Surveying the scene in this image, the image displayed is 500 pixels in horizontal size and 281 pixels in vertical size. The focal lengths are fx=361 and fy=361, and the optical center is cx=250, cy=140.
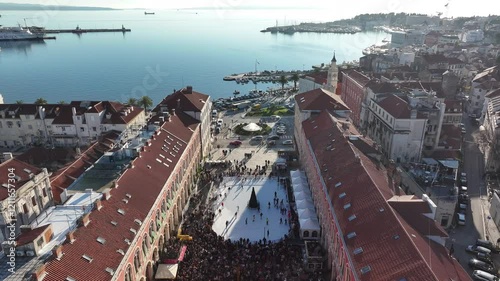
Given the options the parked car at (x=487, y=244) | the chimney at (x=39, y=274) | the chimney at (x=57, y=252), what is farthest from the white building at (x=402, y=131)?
the chimney at (x=39, y=274)

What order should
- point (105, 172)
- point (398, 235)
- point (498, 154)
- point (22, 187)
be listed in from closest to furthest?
1. point (398, 235)
2. point (22, 187)
3. point (105, 172)
4. point (498, 154)

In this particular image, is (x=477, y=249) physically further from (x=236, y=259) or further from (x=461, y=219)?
(x=236, y=259)

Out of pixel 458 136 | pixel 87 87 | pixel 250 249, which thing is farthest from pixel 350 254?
pixel 87 87

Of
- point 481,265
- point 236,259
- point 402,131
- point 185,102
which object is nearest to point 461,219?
point 481,265

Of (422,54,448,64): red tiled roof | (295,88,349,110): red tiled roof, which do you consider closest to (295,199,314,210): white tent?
(295,88,349,110): red tiled roof

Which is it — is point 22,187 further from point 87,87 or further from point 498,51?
point 498,51

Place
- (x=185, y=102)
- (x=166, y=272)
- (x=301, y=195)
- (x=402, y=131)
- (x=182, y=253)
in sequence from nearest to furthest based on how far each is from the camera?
(x=166, y=272)
(x=182, y=253)
(x=301, y=195)
(x=402, y=131)
(x=185, y=102)

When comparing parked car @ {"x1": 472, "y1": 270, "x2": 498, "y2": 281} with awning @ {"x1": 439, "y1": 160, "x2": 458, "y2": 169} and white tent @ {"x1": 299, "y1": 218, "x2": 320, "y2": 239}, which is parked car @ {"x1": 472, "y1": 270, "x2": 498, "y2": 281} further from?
awning @ {"x1": 439, "y1": 160, "x2": 458, "y2": 169}
